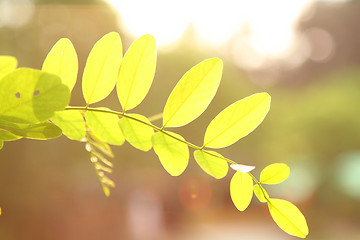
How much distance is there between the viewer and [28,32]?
5203 millimetres

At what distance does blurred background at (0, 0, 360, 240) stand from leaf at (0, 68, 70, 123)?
11.8 feet

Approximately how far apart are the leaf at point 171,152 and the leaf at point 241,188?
3 cm

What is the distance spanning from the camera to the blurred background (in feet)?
14.7

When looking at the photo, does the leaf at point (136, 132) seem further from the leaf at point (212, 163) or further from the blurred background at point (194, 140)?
the blurred background at point (194, 140)

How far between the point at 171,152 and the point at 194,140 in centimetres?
783

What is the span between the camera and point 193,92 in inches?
8.5

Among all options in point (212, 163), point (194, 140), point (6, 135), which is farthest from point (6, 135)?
point (194, 140)

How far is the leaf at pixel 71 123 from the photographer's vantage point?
A: 0.22 metres

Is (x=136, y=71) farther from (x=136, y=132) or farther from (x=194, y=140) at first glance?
(x=194, y=140)

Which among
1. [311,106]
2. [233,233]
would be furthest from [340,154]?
[233,233]

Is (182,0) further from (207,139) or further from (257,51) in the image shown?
(207,139)

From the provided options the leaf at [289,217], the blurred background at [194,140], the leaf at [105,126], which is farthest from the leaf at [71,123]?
the blurred background at [194,140]

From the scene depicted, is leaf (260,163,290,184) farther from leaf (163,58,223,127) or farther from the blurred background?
the blurred background

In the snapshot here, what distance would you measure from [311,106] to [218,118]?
6.94m
